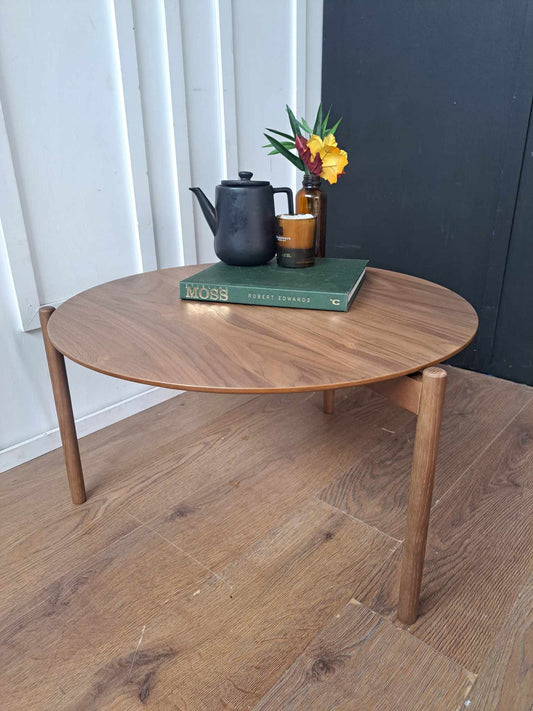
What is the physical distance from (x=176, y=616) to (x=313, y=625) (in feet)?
0.81

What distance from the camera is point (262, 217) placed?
1076mm

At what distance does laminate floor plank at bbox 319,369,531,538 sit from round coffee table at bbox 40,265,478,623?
31 cm

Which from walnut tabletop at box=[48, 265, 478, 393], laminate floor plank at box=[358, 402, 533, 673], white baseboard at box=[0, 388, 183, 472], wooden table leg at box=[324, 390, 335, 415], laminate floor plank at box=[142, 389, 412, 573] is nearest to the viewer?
walnut tabletop at box=[48, 265, 478, 393]

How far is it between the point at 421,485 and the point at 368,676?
32 centimetres

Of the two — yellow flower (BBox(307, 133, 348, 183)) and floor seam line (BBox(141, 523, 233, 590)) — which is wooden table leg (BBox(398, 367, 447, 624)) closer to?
floor seam line (BBox(141, 523, 233, 590))

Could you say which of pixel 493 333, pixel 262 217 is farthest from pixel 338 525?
pixel 493 333

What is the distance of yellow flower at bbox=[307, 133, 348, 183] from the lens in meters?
1.13

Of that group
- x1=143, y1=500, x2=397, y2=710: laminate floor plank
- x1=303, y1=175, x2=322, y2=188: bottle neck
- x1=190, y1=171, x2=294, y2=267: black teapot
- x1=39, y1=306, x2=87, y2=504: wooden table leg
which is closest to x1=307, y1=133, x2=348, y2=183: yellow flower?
x1=303, y1=175, x2=322, y2=188: bottle neck

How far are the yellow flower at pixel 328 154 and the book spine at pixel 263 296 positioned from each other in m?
0.35

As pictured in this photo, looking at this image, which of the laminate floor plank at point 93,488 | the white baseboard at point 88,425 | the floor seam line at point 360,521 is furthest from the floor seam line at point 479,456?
the white baseboard at point 88,425

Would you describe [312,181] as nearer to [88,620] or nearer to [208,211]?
[208,211]

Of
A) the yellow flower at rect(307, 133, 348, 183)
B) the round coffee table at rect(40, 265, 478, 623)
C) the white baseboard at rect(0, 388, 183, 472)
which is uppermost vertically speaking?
the yellow flower at rect(307, 133, 348, 183)

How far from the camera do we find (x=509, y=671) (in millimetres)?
823

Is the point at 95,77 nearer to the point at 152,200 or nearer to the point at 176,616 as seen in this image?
the point at 152,200
